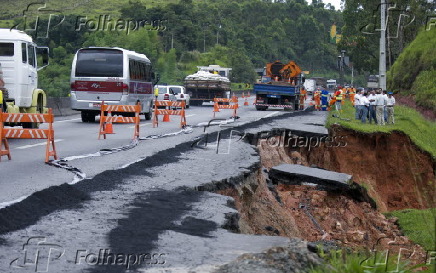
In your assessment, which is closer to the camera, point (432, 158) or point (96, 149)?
point (96, 149)

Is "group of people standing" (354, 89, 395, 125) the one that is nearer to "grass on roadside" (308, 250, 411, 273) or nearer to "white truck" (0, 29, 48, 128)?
"white truck" (0, 29, 48, 128)

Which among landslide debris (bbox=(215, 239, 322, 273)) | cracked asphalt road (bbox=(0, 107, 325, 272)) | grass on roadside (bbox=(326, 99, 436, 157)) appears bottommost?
grass on roadside (bbox=(326, 99, 436, 157))

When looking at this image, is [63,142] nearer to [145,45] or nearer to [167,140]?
[167,140]

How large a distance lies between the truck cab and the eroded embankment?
6.61m

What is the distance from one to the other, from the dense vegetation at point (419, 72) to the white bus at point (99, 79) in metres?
19.4

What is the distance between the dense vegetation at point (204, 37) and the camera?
7769cm

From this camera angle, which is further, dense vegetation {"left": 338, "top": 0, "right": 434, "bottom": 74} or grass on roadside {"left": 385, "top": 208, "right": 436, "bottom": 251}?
dense vegetation {"left": 338, "top": 0, "right": 434, "bottom": 74}

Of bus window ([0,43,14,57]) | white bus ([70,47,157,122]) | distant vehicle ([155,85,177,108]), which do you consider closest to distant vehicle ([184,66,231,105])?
distant vehicle ([155,85,177,108])

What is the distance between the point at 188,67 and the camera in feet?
302

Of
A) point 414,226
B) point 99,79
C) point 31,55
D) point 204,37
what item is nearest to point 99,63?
point 99,79

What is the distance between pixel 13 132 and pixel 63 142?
5162 mm

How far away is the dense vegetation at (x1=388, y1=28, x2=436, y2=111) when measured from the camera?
4447 centimetres

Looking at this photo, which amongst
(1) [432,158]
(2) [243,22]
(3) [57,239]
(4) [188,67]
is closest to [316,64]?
(2) [243,22]
